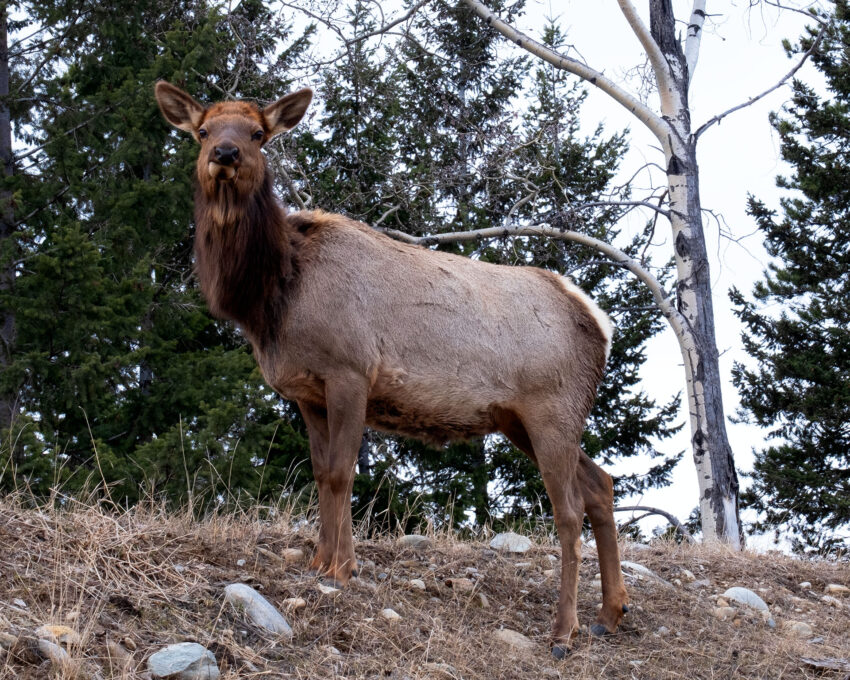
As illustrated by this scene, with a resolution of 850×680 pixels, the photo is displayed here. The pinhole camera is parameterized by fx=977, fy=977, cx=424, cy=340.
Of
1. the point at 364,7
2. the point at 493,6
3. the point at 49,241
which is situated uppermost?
the point at 493,6

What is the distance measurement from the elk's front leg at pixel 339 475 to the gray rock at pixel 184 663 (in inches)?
56.8

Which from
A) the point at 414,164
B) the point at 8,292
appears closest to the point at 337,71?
the point at 414,164

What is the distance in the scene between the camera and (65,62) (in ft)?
65.0

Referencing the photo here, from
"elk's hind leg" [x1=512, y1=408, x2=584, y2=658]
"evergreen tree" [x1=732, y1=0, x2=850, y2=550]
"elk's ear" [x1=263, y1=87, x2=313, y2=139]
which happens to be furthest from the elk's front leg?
"evergreen tree" [x1=732, y1=0, x2=850, y2=550]

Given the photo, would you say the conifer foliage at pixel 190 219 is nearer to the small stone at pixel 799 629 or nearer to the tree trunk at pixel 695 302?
the tree trunk at pixel 695 302

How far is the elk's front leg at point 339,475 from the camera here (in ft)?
19.3

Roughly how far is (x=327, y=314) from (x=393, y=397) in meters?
0.68

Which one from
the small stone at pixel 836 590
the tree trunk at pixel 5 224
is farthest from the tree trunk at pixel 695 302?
the tree trunk at pixel 5 224

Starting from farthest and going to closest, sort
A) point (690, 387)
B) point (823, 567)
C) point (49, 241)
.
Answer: point (49, 241), point (690, 387), point (823, 567)

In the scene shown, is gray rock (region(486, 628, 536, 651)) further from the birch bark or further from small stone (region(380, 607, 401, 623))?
the birch bark

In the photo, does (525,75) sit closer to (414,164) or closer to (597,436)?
(414,164)

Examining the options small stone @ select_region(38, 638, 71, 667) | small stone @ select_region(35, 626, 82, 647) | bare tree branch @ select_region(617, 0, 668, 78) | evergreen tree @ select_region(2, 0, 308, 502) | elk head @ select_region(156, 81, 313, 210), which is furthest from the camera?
evergreen tree @ select_region(2, 0, 308, 502)

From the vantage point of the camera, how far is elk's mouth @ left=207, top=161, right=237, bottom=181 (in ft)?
20.0

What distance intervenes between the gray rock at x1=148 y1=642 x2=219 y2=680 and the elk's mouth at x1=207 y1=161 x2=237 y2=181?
292 cm
